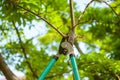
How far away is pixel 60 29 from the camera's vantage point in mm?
5617

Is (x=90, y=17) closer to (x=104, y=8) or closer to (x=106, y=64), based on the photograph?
(x=104, y=8)

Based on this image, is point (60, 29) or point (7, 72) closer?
point (7, 72)

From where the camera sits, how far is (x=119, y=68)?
11.7ft

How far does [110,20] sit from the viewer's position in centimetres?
533

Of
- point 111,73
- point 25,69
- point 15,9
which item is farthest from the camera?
point 25,69

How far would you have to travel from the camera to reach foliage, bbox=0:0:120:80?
3.51m

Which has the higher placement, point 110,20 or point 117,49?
point 110,20

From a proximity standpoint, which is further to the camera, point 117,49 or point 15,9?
point 117,49

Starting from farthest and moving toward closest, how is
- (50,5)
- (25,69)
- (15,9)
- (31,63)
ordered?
(25,69), (31,63), (50,5), (15,9)

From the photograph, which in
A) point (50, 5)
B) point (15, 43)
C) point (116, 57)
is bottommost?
point (116, 57)

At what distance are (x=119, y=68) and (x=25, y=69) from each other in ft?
7.59

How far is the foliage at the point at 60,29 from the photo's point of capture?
351 centimetres

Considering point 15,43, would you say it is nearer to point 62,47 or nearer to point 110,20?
point 110,20

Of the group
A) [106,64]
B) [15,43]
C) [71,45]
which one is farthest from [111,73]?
[15,43]
